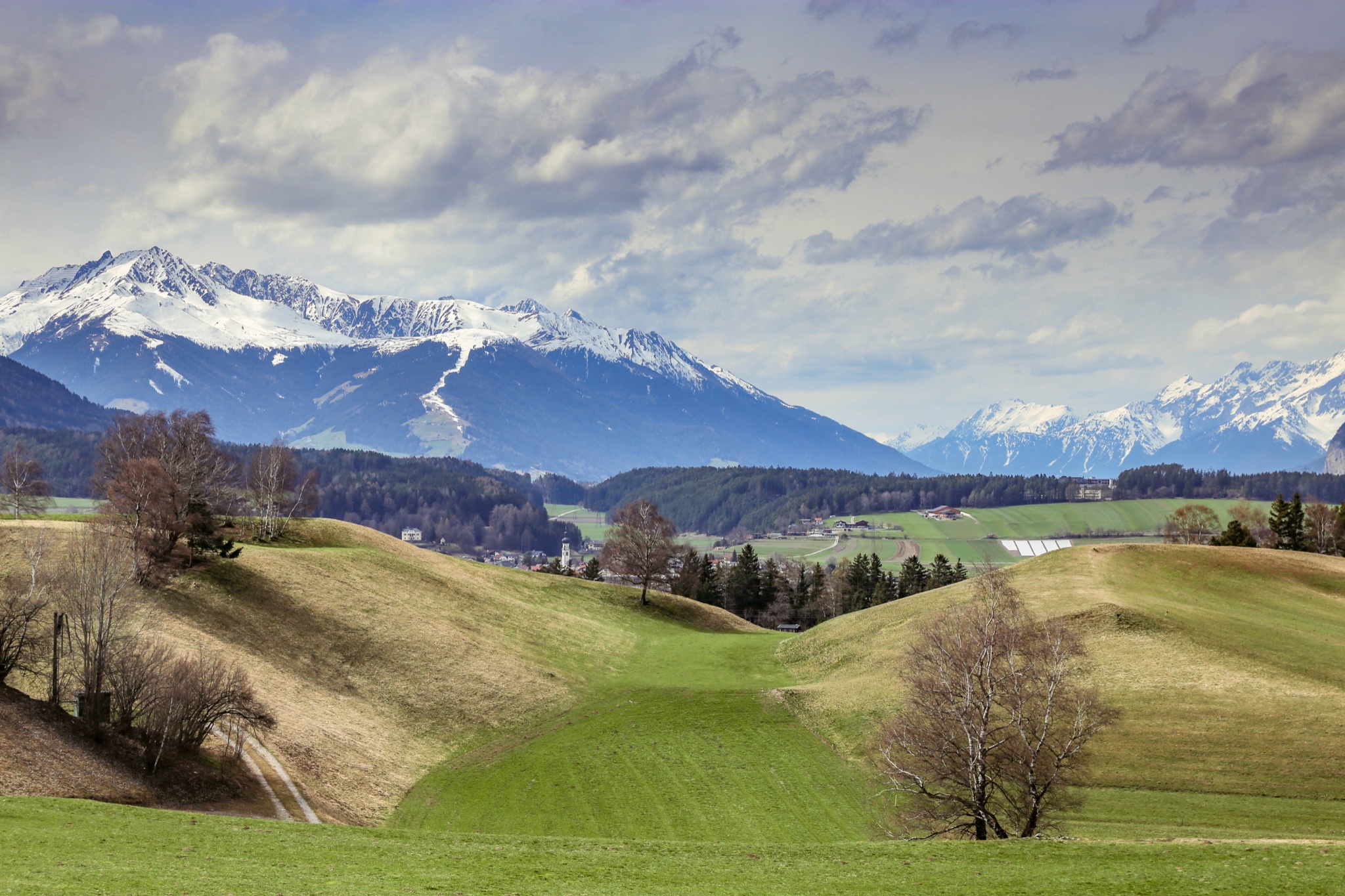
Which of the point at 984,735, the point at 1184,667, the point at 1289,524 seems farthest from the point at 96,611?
the point at 1289,524

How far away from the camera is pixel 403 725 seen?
53062mm

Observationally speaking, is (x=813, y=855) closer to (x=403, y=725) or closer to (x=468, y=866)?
(x=468, y=866)

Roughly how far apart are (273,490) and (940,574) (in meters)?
94.7

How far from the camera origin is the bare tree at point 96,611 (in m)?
38.0

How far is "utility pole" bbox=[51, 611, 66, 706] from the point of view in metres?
38.1

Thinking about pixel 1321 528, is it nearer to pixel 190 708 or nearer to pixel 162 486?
pixel 190 708

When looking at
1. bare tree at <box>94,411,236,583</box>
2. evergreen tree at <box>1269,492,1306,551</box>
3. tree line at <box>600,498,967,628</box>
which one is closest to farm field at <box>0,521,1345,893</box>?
bare tree at <box>94,411,236,583</box>

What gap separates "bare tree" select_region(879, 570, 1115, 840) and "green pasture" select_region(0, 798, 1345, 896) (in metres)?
5.65

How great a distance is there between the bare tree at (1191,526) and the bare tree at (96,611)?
151 metres

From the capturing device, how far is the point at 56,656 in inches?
1505

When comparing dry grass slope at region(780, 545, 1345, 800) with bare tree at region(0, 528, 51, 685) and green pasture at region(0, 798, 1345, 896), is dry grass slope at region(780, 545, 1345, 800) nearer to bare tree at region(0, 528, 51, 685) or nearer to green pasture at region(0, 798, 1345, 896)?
green pasture at region(0, 798, 1345, 896)

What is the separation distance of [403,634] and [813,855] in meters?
42.8

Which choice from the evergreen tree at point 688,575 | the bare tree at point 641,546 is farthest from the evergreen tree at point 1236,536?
the bare tree at point 641,546

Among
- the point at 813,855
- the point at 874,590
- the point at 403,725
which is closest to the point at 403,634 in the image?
the point at 403,725
